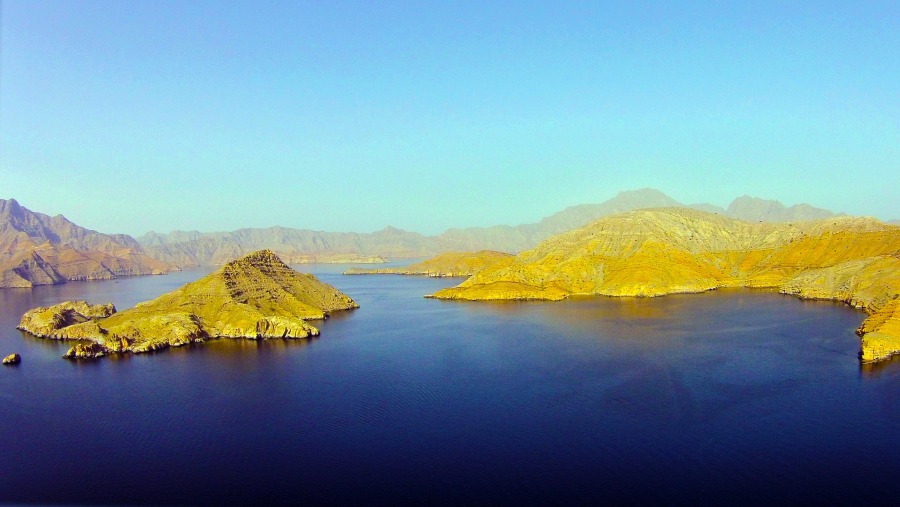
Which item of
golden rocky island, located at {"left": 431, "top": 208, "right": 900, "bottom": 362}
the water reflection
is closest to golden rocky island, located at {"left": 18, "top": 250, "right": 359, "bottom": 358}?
golden rocky island, located at {"left": 431, "top": 208, "right": 900, "bottom": 362}

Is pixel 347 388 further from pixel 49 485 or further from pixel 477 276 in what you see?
pixel 477 276

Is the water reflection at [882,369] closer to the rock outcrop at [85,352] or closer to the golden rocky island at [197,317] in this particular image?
the golden rocky island at [197,317]

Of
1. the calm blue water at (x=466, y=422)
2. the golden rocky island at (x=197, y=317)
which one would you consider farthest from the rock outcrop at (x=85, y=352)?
the calm blue water at (x=466, y=422)

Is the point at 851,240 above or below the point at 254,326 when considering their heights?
above

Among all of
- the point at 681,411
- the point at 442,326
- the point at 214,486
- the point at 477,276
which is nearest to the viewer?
the point at 214,486

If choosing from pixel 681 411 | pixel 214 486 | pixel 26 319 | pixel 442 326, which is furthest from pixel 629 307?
pixel 26 319
